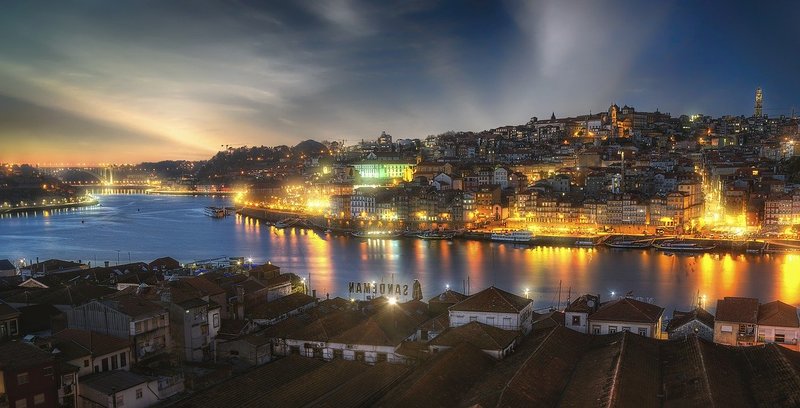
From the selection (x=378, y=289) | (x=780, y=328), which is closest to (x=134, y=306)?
(x=780, y=328)

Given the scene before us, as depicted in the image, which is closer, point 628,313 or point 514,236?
point 628,313

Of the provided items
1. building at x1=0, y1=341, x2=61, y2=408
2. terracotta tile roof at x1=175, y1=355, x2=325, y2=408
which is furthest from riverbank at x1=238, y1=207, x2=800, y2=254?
building at x1=0, y1=341, x2=61, y2=408

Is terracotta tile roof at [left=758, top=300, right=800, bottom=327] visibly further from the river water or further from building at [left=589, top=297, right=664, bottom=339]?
the river water

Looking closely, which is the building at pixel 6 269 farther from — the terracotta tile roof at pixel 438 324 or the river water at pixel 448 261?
the terracotta tile roof at pixel 438 324

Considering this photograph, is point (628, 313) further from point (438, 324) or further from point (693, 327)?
point (438, 324)

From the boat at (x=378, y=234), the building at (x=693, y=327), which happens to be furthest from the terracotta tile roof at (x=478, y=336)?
the boat at (x=378, y=234)
